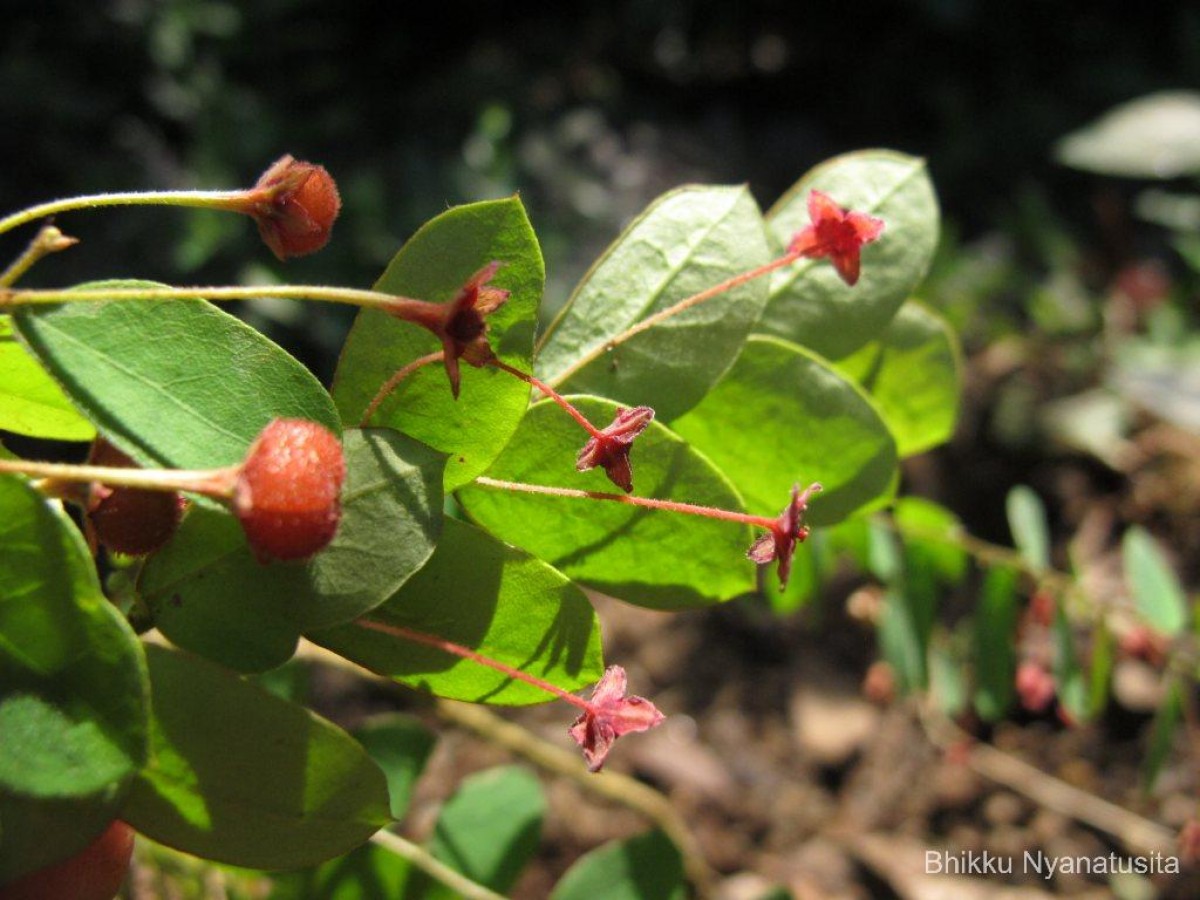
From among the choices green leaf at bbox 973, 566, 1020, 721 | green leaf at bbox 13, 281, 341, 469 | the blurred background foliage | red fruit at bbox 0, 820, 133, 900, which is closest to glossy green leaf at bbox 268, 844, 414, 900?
red fruit at bbox 0, 820, 133, 900

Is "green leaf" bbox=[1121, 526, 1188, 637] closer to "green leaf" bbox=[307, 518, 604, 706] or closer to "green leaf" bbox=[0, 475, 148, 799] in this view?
"green leaf" bbox=[307, 518, 604, 706]

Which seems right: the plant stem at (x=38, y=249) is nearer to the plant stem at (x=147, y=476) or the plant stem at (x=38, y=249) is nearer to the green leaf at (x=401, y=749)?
the plant stem at (x=147, y=476)

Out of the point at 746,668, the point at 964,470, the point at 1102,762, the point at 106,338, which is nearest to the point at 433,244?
the point at 106,338

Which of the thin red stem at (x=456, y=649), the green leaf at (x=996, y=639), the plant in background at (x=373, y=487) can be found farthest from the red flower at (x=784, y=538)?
the green leaf at (x=996, y=639)

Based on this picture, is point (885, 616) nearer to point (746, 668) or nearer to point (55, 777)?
point (746, 668)

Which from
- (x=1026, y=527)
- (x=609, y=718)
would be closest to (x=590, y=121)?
(x=1026, y=527)
